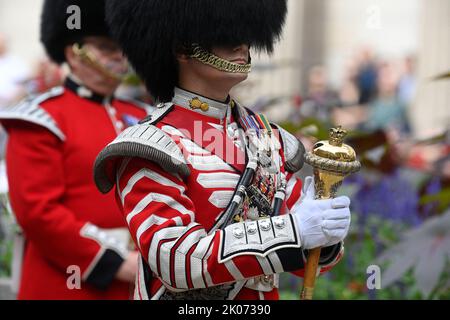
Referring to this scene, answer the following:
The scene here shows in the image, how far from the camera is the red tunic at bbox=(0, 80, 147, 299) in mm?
3943

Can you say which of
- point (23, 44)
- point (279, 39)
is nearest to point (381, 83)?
point (23, 44)

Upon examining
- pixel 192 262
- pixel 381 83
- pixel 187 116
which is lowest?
pixel 381 83

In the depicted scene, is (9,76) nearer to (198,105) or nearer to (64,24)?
(64,24)

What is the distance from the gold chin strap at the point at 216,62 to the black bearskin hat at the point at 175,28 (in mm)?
19

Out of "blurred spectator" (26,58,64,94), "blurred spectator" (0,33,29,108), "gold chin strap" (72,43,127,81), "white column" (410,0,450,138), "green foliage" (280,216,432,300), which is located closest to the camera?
"gold chin strap" (72,43,127,81)

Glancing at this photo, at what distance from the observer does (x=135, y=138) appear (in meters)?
2.70

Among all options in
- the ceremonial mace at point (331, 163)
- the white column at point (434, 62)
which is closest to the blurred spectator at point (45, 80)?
the ceremonial mace at point (331, 163)

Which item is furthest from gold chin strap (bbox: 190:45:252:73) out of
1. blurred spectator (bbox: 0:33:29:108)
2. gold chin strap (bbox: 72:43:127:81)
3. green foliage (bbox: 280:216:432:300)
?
blurred spectator (bbox: 0:33:29:108)

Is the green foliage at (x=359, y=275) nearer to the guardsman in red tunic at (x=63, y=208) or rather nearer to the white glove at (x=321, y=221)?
the guardsman in red tunic at (x=63, y=208)

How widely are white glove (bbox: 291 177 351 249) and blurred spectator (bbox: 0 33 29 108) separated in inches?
229

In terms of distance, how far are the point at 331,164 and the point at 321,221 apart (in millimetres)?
162

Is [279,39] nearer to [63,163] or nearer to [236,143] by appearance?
[236,143]

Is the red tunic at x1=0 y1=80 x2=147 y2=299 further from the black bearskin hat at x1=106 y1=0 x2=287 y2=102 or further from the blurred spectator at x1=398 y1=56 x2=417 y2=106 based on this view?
the blurred spectator at x1=398 y1=56 x2=417 y2=106

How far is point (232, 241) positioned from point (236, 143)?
14.8 inches
